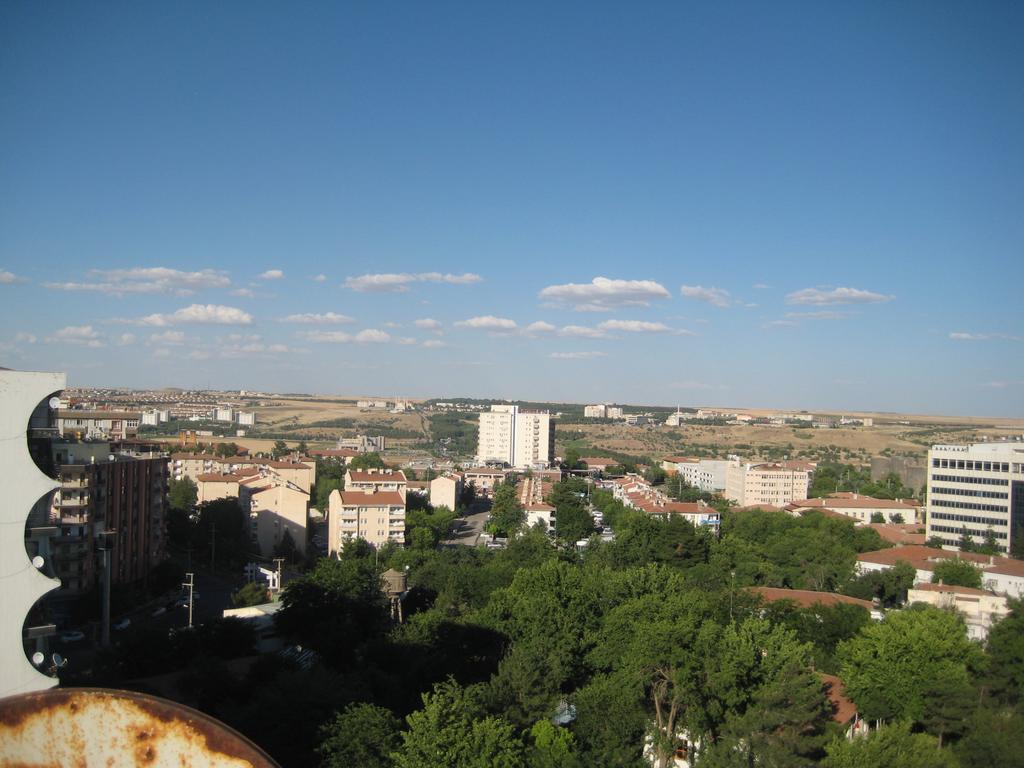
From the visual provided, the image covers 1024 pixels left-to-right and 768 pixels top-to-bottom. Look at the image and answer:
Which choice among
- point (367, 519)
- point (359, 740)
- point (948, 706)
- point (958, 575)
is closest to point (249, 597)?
point (367, 519)

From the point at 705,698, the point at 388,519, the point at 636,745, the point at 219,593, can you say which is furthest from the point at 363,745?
the point at 388,519

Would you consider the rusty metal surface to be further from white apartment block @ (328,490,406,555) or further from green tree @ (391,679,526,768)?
white apartment block @ (328,490,406,555)

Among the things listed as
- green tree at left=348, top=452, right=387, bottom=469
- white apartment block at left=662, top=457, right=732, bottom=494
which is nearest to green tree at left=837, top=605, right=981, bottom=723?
green tree at left=348, top=452, right=387, bottom=469

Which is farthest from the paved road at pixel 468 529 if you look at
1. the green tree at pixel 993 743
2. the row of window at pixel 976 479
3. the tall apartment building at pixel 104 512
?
the green tree at pixel 993 743

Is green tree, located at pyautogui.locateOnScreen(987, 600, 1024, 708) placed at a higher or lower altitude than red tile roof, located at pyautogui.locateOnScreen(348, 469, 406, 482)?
lower

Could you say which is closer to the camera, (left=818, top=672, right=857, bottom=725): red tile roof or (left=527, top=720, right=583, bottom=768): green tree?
(left=527, top=720, right=583, bottom=768): green tree

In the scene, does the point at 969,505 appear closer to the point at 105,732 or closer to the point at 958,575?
the point at 958,575
